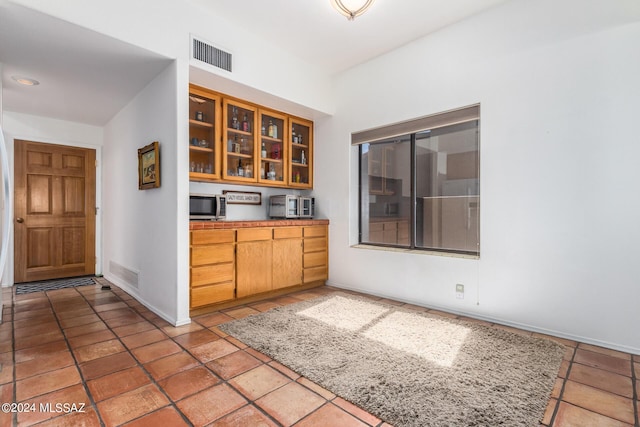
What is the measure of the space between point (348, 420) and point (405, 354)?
0.82 m

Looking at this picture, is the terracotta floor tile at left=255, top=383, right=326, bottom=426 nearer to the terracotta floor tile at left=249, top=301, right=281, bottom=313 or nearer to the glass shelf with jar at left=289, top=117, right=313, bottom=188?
the terracotta floor tile at left=249, top=301, right=281, bottom=313

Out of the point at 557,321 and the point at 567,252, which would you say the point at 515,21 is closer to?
the point at 567,252

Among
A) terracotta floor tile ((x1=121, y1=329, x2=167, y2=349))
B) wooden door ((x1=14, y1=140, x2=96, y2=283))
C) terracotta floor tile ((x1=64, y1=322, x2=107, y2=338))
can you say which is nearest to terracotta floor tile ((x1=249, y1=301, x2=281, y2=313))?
terracotta floor tile ((x1=121, y1=329, x2=167, y2=349))

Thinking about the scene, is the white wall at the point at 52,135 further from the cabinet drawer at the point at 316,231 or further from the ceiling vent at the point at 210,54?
the cabinet drawer at the point at 316,231

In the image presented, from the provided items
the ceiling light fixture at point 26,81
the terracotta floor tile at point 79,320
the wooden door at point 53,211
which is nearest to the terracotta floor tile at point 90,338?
the terracotta floor tile at point 79,320

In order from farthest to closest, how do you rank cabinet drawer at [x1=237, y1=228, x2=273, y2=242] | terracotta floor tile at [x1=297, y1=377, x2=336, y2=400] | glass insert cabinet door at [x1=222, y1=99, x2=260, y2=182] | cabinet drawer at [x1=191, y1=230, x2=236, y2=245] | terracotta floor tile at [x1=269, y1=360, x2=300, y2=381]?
glass insert cabinet door at [x1=222, y1=99, x2=260, y2=182] < cabinet drawer at [x1=237, y1=228, x2=273, y2=242] < cabinet drawer at [x1=191, y1=230, x2=236, y2=245] < terracotta floor tile at [x1=269, y1=360, x2=300, y2=381] < terracotta floor tile at [x1=297, y1=377, x2=336, y2=400]

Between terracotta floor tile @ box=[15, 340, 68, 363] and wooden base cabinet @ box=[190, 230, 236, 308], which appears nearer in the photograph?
terracotta floor tile @ box=[15, 340, 68, 363]

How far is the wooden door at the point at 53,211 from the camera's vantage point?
14.2 feet

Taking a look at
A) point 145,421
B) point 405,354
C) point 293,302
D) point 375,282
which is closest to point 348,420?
point 405,354

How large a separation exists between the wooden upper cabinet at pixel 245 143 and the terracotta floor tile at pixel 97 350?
1672mm

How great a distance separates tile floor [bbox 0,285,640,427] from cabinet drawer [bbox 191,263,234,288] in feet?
1.36

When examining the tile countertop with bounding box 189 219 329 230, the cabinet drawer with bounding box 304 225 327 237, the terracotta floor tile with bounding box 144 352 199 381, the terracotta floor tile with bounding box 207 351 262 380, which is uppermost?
the tile countertop with bounding box 189 219 329 230

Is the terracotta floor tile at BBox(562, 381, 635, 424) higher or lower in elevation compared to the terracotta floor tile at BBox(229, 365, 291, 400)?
lower

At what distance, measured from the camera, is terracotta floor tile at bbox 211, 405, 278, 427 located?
1522 mm
